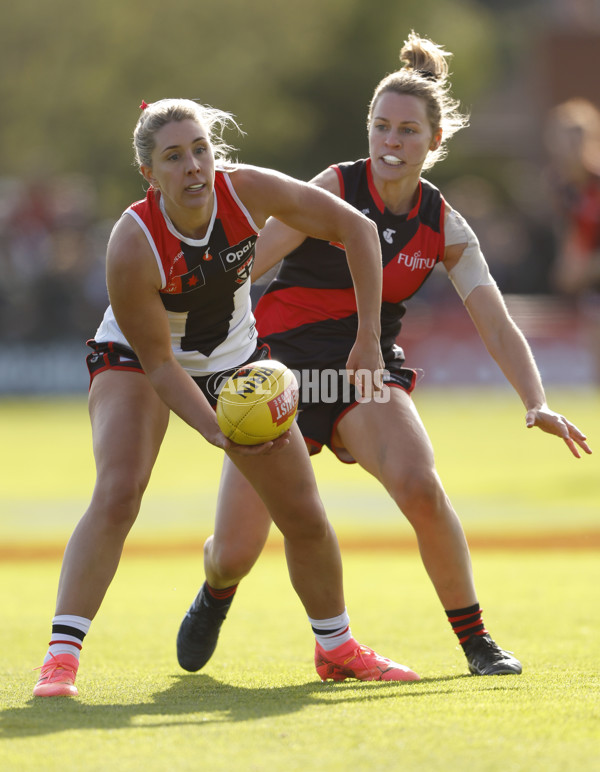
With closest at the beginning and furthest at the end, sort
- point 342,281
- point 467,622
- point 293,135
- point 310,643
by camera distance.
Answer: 1. point 467,622
2. point 342,281
3. point 310,643
4. point 293,135

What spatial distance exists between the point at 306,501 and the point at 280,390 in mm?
501

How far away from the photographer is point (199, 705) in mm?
4590

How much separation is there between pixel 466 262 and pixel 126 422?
165 cm

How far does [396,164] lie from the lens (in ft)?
17.9

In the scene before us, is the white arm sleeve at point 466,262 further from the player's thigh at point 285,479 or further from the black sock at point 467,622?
the black sock at point 467,622

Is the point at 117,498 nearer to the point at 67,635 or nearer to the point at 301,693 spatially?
the point at 67,635

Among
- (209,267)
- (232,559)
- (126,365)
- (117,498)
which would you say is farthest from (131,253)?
(232,559)

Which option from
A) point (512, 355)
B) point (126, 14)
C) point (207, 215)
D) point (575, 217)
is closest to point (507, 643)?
point (512, 355)

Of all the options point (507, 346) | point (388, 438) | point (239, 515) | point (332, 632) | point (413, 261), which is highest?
point (413, 261)

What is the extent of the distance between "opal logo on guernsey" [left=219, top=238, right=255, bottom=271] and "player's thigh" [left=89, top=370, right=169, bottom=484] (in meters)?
0.58

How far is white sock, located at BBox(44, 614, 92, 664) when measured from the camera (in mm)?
4820

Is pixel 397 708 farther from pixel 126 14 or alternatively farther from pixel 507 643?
pixel 126 14

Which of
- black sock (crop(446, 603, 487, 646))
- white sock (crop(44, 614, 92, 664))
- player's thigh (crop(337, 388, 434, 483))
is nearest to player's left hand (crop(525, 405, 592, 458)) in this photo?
player's thigh (crop(337, 388, 434, 483))

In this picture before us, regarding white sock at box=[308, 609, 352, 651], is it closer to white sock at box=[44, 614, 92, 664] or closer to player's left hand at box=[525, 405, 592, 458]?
white sock at box=[44, 614, 92, 664]
